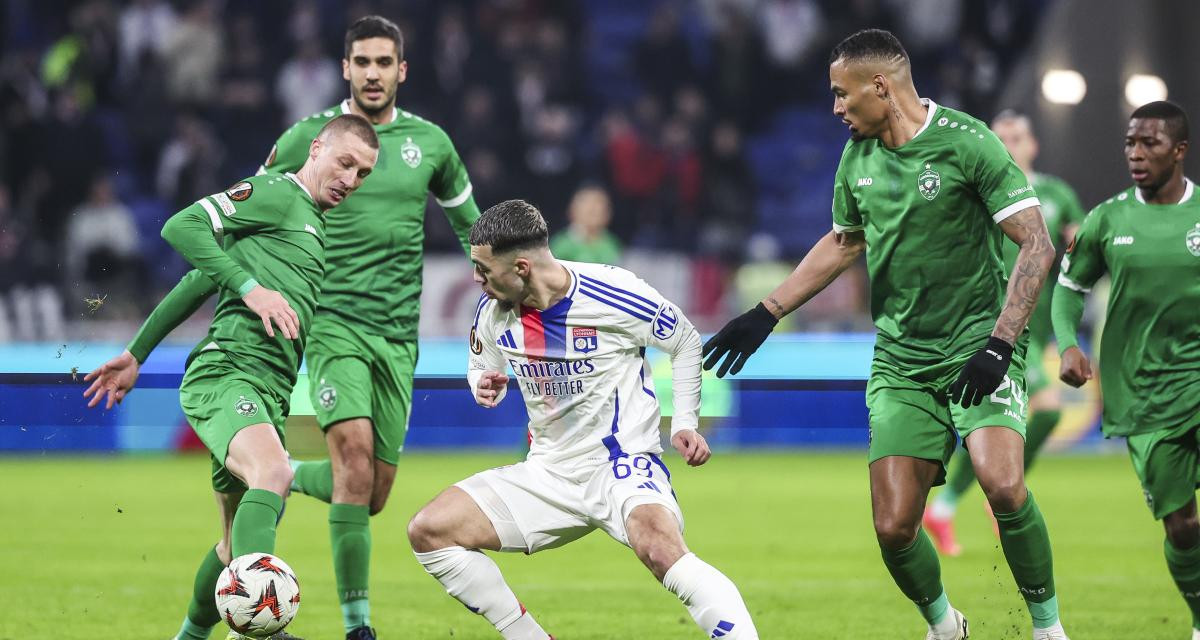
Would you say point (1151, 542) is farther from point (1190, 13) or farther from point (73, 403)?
point (1190, 13)

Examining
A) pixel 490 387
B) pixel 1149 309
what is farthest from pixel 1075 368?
pixel 490 387

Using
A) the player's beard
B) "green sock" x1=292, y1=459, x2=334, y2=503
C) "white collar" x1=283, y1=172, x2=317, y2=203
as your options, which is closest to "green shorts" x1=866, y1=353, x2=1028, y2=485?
"white collar" x1=283, y1=172, x2=317, y2=203

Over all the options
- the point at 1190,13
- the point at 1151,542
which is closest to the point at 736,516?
the point at 1151,542

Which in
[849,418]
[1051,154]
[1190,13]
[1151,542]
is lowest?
[849,418]

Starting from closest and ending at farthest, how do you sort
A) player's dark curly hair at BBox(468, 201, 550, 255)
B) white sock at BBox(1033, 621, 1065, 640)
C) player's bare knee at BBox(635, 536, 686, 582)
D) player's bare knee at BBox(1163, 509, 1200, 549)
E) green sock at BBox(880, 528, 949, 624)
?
player's bare knee at BBox(635, 536, 686, 582) < player's dark curly hair at BBox(468, 201, 550, 255) < green sock at BBox(880, 528, 949, 624) < white sock at BBox(1033, 621, 1065, 640) < player's bare knee at BBox(1163, 509, 1200, 549)

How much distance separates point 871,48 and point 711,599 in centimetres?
206

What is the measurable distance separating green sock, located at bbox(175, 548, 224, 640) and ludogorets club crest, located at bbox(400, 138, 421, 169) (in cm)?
198

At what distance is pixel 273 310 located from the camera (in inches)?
209

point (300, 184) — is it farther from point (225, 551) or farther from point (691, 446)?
point (691, 446)

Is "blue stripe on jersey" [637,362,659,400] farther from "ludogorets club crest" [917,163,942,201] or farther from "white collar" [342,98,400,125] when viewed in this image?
"white collar" [342,98,400,125]

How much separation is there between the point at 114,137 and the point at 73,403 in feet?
38.9

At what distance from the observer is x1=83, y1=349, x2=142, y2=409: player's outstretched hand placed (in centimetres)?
548

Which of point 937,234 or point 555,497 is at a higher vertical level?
point 937,234

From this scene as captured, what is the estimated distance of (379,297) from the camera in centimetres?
670
